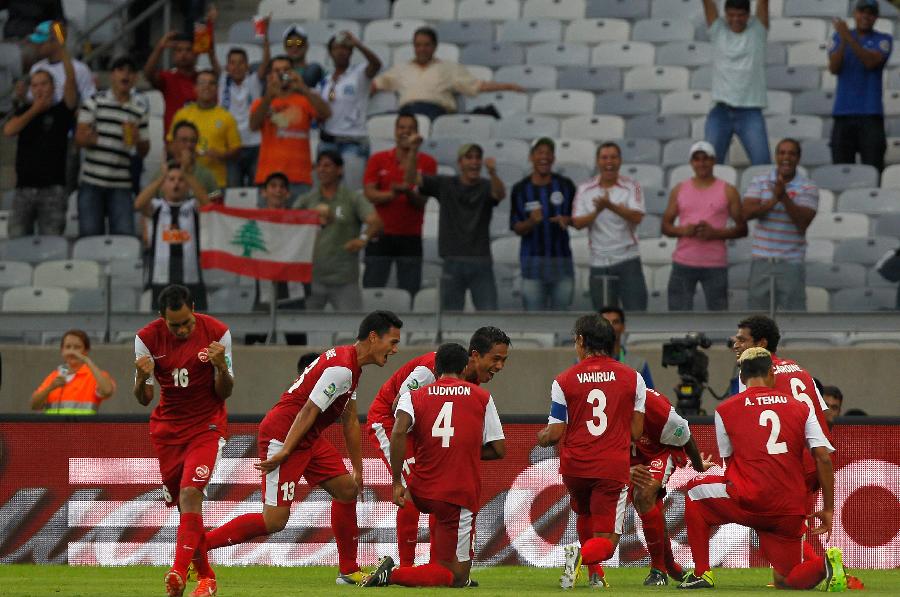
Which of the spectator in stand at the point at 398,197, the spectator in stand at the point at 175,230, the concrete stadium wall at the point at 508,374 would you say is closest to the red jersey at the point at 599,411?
the concrete stadium wall at the point at 508,374

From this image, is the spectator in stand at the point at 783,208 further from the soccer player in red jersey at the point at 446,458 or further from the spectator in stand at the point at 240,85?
the spectator in stand at the point at 240,85

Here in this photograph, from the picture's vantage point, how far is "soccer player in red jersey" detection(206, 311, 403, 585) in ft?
37.5

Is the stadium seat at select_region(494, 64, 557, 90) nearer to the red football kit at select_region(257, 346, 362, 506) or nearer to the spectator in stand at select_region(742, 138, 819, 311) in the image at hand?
the spectator in stand at select_region(742, 138, 819, 311)

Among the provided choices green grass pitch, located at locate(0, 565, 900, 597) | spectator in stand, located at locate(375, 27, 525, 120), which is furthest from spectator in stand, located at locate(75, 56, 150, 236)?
green grass pitch, located at locate(0, 565, 900, 597)

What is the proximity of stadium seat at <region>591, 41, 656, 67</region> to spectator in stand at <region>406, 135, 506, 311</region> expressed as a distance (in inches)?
233

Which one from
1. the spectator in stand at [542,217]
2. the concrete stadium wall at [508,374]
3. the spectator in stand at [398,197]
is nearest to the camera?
the spectator in stand at [542,217]

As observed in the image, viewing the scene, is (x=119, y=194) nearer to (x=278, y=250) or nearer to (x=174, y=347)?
(x=278, y=250)

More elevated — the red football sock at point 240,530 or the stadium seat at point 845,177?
the stadium seat at point 845,177

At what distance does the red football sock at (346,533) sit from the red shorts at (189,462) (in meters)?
0.94

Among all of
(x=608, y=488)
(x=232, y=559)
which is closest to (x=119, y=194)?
(x=232, y=559)

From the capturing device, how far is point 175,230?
17.1 m

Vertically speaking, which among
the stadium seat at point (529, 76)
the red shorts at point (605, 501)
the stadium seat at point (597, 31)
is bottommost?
the red shorts at point (605, 501)

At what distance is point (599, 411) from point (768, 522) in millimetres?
1284

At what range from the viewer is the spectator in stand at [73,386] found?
51.3 ft
